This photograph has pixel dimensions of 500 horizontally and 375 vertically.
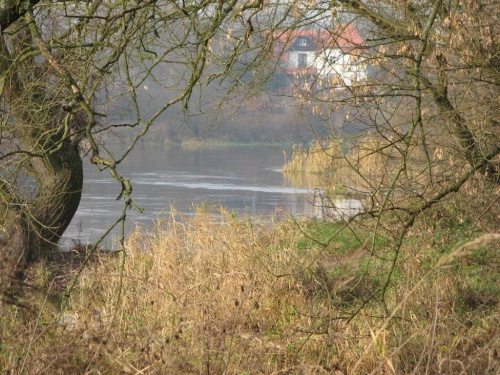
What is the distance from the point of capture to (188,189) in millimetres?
22672

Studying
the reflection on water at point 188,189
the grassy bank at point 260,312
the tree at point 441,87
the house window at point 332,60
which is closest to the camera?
the grassy bank at point 260,312

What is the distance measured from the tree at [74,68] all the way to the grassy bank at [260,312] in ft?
2.46

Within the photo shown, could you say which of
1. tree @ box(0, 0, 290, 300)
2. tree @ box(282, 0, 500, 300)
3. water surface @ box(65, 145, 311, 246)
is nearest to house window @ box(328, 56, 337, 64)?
tree @ box(282, 0, 500, 300)

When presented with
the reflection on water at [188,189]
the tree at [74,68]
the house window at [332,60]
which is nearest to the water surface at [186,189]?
the reflection on water at [188,189]

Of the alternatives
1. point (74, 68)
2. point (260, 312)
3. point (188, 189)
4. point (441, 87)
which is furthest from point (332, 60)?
point (188, 189)

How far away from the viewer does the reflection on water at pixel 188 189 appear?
1702 centimetres

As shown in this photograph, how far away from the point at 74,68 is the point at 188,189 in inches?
581

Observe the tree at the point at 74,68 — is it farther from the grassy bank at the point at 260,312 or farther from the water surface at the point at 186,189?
→ the water surface at the point at 186,189

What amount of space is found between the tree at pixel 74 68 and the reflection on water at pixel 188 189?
1118 mm

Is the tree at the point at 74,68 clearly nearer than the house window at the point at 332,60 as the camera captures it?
Yes

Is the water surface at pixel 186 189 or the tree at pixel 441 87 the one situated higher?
the tree at pixel 441 87

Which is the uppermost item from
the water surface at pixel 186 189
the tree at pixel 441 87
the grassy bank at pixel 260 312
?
the tree at pixel 441 87

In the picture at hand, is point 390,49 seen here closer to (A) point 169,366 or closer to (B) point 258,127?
(A) point 169,366

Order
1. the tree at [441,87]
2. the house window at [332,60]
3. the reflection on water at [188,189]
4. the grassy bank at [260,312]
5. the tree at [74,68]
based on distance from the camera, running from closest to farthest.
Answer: the grassy bank at [260,312], the tree at [74,68], the tree at [441,87], the house window at [332,60], the reflection on water at [188,189]
